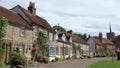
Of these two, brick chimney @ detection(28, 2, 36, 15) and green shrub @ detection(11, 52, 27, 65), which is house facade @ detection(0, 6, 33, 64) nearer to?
green shrub @ detection(11, 52, 27, 65)

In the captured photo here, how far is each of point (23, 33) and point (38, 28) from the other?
6159 millimetres

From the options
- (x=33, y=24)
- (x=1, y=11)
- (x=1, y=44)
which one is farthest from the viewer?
(x=33, y=24)

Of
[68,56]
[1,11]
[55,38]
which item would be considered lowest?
[68,56]

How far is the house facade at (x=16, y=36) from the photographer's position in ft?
113

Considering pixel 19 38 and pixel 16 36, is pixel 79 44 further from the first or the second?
pixel 16 36

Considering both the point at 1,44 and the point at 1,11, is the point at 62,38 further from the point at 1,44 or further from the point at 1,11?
the point at 1,44

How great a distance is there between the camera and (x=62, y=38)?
199ft

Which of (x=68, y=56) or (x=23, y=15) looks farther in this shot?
(x=68, y=56)

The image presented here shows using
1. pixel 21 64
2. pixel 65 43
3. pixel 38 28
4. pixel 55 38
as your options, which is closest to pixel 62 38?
pixel 65 43

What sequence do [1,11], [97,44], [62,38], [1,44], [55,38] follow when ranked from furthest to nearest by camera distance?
[97,44] → [62,38] → [55,38] → [1,11] → [1,44]

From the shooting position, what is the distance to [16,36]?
36.6m

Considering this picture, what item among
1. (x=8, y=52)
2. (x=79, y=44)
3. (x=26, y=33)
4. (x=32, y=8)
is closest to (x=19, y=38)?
(x=26, y=33)

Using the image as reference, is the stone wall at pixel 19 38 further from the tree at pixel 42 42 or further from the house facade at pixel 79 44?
the house facade at pixel 79 44

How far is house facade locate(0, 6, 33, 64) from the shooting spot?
34.6 meters
